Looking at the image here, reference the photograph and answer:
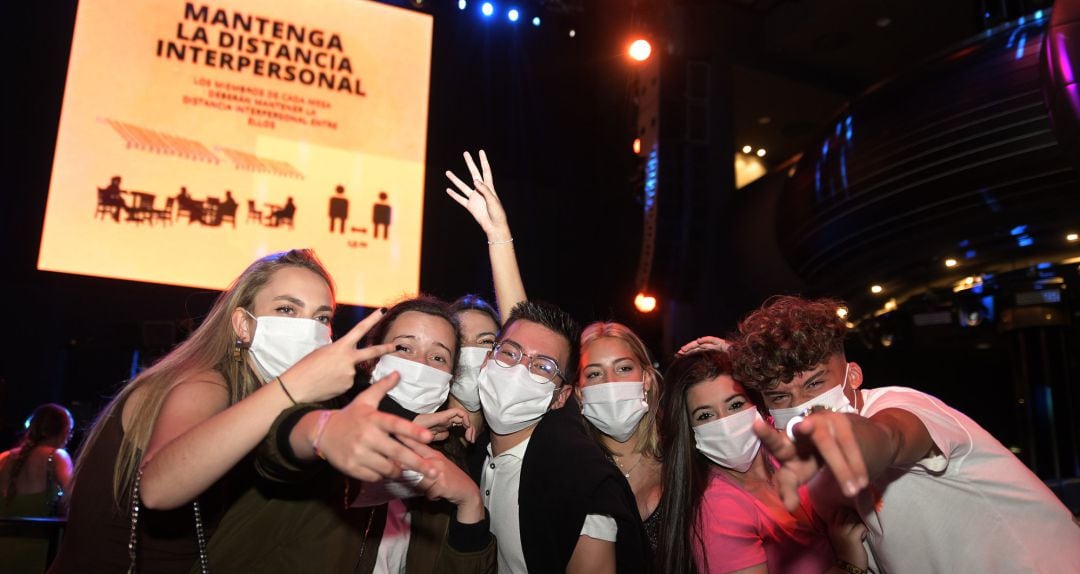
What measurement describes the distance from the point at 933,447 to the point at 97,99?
5.74 m

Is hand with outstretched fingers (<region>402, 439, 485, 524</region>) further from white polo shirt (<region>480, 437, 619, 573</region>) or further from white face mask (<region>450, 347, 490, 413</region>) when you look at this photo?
white face mask (<region>450, 347, 490, 413</region>)

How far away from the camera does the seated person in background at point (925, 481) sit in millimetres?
1764

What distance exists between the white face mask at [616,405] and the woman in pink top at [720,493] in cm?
12

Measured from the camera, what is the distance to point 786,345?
2164mm

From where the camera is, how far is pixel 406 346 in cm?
231

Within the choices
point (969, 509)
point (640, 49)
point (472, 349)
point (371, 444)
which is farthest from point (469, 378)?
point (640, 49)

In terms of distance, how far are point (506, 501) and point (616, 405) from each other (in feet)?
1.87

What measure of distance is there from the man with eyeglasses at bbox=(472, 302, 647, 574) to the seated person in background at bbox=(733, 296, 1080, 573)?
1.90ft

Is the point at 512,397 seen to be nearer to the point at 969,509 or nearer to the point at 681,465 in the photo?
the point at 681,465

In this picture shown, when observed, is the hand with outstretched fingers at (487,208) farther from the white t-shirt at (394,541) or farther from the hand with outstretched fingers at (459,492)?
the hand with outstretched fingers at (459,492)

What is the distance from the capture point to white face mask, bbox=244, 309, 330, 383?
1.99 m

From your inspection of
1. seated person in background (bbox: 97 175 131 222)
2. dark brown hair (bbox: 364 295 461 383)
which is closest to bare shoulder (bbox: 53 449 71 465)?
seated person in background (bbox: 97 175 131 222)

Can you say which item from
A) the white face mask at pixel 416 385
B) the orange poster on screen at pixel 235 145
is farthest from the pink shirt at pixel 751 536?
the orange poster on screen at pixel 235 145

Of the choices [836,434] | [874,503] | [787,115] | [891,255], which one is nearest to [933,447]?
[874,503]
